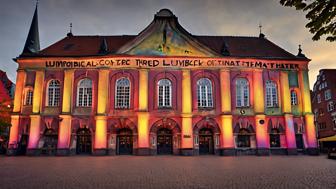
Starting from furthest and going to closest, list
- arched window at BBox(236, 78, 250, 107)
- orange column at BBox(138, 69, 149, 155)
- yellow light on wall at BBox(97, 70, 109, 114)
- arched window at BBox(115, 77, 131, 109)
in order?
1. arched window at BBox(236, 78, 250, 107)
2. arched window at BBox(115, 77, 131, 109)
3. yellow light on wall at BBox(97, 70, 109, 114)
4. orange column at BBox(138, 69, 149, 155)

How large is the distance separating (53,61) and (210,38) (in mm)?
19234

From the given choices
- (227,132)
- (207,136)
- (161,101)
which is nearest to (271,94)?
(227,132)

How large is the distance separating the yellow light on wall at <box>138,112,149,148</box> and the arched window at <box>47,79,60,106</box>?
8.96 m

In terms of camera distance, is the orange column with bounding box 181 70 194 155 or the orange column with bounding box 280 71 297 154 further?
the orange column with bounding box 280 71 297 154

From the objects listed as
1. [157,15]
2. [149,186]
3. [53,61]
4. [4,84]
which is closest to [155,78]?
[157,15]

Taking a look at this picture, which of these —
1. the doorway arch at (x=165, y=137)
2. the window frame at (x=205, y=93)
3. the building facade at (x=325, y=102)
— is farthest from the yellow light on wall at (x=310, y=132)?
the building facade at (x=325, y=102)

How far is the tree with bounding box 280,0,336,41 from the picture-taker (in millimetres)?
6875

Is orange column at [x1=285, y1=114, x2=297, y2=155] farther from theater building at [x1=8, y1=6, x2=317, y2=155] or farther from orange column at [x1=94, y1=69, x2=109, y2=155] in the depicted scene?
orange column at [x1=94, y1=69, x2=109, y2=155]

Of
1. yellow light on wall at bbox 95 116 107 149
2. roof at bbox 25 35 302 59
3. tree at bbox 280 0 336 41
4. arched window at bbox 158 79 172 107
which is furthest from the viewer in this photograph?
roof at bbox 25 35 302 59

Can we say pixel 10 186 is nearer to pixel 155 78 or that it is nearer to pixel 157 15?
pixel 155 78

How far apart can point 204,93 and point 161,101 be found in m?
4.64

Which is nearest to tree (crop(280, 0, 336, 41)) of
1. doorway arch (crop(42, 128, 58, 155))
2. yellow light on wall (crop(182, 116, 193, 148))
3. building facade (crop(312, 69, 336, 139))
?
yellow light on wall (crop(182, 116, 193, 148))

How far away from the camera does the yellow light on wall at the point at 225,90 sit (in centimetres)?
2988

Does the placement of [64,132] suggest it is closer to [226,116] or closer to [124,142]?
[124,142]
